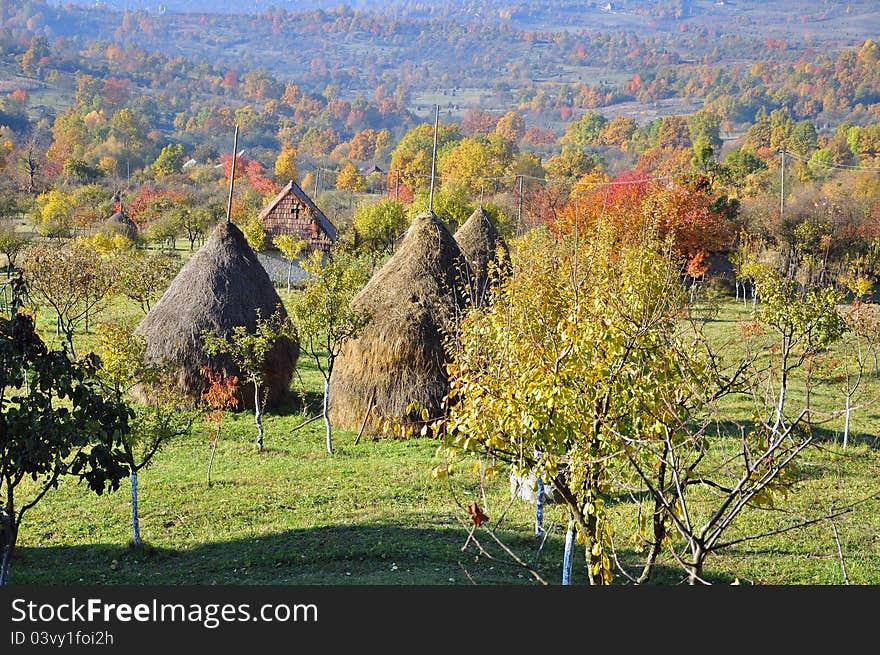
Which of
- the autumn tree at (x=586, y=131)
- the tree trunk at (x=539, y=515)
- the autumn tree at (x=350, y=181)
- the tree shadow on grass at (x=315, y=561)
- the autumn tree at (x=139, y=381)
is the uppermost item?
the autumn tree at (x=586, y=131)

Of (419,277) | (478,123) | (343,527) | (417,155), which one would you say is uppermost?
(478,123)

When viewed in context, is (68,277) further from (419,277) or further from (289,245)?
(289,245)

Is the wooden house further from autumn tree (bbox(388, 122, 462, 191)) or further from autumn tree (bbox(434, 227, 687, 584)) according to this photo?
autumn tree (bbox(388, 122, 462, 191))

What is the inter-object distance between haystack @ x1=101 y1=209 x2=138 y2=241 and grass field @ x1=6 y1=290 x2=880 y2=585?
37.6 meters

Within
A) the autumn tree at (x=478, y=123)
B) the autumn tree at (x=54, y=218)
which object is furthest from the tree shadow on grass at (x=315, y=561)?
the autumn tree at (x=478, y=123)

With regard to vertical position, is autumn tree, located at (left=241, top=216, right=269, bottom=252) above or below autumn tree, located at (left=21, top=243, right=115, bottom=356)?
below

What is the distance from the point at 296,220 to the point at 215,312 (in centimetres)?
2568

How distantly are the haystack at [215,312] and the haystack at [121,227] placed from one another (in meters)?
32.6

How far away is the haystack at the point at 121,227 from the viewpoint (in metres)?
52.9

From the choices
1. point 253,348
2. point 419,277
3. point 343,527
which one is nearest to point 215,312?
point 253,348

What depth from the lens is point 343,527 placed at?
43.2 feet

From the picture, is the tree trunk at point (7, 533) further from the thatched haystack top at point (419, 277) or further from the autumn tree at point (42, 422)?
the thatched haystack top at point (419, 277)

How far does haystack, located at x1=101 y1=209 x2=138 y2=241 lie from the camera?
52.9m

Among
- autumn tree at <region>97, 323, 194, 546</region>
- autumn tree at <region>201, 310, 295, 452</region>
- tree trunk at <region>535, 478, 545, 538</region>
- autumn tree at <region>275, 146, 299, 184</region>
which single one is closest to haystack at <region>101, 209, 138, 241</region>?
autumn tree at <region>201, 310, 295, 452</region>
